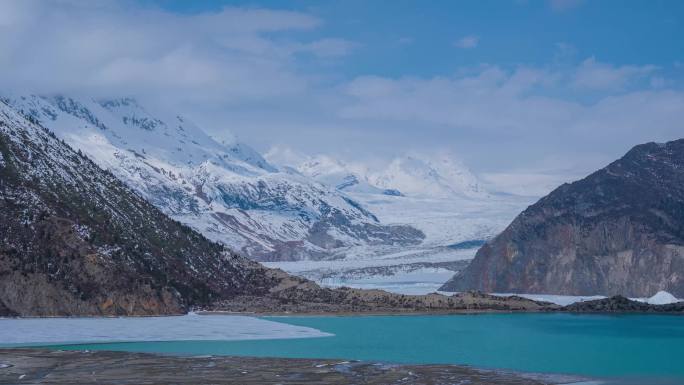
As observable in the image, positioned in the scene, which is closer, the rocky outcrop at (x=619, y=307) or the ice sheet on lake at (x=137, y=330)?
the ice sheet on lake at (x=137, y=330)

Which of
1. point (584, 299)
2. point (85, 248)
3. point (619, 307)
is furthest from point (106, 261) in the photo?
point (584, 299)

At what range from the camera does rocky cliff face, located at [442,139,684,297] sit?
151 metres

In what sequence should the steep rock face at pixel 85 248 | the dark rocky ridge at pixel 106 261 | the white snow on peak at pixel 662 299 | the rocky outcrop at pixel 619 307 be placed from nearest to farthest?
the steep rock face at pixel 85 248 < the dark rocky ridge at pixel 106 261 < the rocky outcrop at pixel 619 307 < the white snow on peak at pixel 662 299

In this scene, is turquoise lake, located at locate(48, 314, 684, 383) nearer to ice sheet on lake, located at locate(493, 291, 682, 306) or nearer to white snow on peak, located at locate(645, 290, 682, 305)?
white snow on peak, located at locate(645, 290, 682, 305)

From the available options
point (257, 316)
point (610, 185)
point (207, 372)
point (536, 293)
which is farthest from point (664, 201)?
point (207, 372)

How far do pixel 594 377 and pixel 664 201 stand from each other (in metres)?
111

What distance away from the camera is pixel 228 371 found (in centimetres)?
5819

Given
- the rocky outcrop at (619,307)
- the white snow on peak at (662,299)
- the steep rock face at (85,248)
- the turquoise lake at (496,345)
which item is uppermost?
the steep rock face at (85,248)

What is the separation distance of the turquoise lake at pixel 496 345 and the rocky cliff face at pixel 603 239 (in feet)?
143

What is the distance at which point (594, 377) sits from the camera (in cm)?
5734

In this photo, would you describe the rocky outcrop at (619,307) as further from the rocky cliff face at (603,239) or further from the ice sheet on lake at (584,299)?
the rocky cliff face at (603,239)

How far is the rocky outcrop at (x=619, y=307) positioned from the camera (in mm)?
124938

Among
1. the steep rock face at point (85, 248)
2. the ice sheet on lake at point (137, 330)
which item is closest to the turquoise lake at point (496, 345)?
the ice sheet on lake at point (137, 330)

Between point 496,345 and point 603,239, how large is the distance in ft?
284
